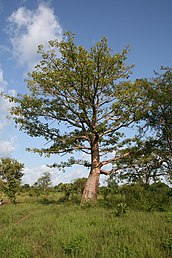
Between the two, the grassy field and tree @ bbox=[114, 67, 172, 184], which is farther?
tree @ bbox=[114, 67, 172, 184]

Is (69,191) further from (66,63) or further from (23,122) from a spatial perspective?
(66,63)

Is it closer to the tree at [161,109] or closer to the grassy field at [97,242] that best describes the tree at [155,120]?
the tree at [161,109]

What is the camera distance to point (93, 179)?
581 inches

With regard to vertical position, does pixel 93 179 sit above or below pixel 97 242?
above

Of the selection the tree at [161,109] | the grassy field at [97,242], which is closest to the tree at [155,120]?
the tree at [161,109]

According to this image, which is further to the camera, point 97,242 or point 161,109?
point 161,109

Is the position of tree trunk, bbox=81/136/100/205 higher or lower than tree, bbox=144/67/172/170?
lower

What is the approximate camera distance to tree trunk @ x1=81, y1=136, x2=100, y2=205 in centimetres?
1437

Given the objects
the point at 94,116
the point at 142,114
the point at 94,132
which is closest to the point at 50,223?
the point at 94,132

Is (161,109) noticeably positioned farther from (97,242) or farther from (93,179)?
(97,242)

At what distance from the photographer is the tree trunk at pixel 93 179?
14.4 metres

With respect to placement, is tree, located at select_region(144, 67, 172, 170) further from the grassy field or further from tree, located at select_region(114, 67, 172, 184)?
the grassy field

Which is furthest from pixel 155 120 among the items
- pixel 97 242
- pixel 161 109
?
pixel 97 242

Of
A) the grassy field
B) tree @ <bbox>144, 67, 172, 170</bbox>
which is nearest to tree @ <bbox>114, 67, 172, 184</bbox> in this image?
tree @ <bbox>144, 67, 172, 170</bbox>
